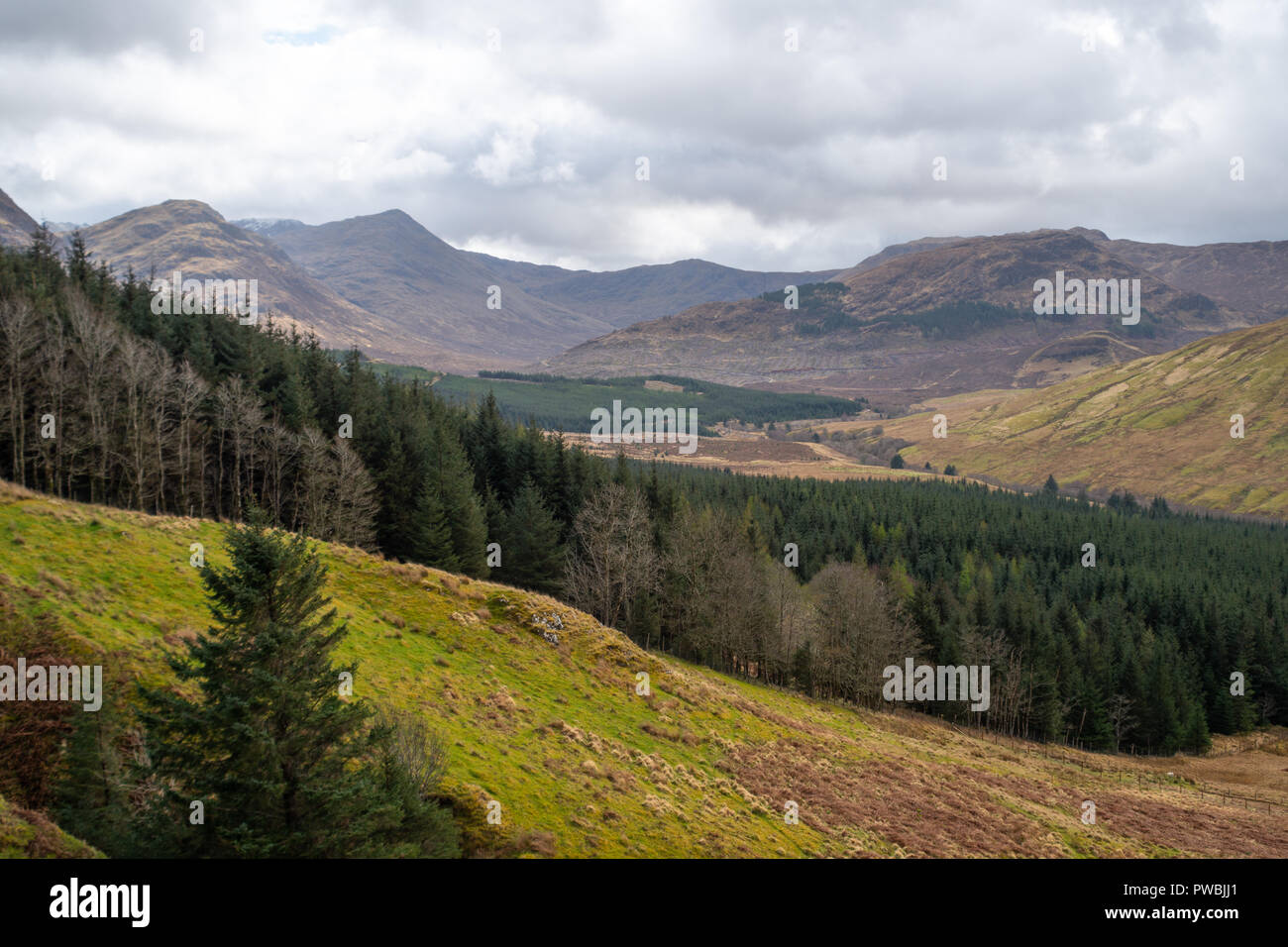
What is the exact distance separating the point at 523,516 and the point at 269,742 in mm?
50303

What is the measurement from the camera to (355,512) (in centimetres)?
5466

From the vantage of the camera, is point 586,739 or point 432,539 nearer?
point 586,739

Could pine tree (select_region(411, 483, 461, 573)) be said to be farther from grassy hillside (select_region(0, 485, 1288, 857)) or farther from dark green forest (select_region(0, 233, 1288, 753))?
grassy hillside (select_region(0, 485, 1288, 857))

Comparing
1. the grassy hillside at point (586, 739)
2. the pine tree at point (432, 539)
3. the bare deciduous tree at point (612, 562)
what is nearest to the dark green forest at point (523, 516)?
the pine tree at point (432, 539)

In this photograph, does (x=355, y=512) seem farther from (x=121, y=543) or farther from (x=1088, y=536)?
(x=1088, y=536)

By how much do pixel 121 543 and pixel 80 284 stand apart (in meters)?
56.6

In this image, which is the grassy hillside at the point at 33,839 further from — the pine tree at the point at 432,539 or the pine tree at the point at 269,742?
the pine tree at the point at 432,539

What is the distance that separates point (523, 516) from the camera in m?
64.2

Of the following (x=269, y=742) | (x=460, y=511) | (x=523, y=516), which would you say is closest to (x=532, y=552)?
(x=523, y=516)

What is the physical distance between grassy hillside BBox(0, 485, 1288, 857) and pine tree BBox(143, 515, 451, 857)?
12.1ft

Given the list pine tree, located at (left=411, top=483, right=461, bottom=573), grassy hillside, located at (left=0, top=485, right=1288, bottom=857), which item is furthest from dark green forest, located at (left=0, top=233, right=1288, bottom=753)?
grassy hillside, located at (left=0, top=485, right=1288, bottom=857)

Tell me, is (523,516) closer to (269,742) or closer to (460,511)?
(460,511)

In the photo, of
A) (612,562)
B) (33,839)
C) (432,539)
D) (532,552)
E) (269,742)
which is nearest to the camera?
(33,839)

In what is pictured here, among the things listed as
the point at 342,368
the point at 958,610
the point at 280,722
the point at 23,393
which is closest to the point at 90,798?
the point at 280,722
